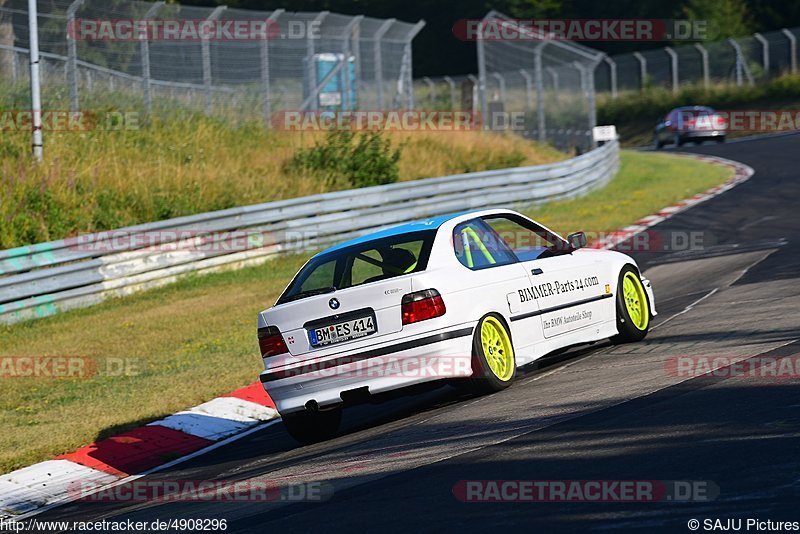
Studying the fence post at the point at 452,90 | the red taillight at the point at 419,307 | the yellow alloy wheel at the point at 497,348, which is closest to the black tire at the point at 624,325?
the yellow alloy wheel at the point at 497,348

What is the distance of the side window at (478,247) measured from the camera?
879cm

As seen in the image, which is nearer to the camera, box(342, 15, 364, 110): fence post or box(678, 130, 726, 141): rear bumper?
box(342, 15, 364, 110): fence post

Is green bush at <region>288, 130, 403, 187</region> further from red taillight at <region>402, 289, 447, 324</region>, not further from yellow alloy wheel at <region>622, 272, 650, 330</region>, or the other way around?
red taillight at <region>402, 289, 447, 324</region>

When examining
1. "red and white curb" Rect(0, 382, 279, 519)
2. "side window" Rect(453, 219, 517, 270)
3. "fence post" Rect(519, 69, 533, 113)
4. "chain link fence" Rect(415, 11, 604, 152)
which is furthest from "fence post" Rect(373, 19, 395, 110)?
"side window" Rect(453, 219, 517, 270)

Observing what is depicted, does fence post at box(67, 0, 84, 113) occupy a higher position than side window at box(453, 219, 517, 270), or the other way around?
fence post at box(67, 0, 84, 113)

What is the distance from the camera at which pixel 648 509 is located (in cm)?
508

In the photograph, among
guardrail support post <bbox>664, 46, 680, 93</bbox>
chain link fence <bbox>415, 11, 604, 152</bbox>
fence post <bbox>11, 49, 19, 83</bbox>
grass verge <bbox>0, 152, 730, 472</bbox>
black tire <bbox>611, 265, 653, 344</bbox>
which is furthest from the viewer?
guardrail support post <bbox>664, 46, 680, 93</bbox>

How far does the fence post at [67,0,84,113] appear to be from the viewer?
2030 centimetres

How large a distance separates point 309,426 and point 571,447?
2.70 meters

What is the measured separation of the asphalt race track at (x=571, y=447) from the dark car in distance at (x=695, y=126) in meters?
32.3

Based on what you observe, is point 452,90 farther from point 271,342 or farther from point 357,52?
point 271,342

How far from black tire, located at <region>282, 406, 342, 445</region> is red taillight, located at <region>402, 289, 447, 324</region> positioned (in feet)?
2.85

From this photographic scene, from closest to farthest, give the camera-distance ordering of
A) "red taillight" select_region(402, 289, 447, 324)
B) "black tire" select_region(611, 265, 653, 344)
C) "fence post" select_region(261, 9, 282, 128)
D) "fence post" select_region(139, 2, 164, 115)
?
"red taillight" select_region(402, 289, 447, 324), "black tire" select_region(611, 265, 653, 344), "fence post" select_region(139, 2, 164, 115), "fence post" select_region(261, 9, 282, 128)

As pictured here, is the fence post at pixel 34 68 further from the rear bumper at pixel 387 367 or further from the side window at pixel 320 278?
the rear bumper at pixel 387 367
